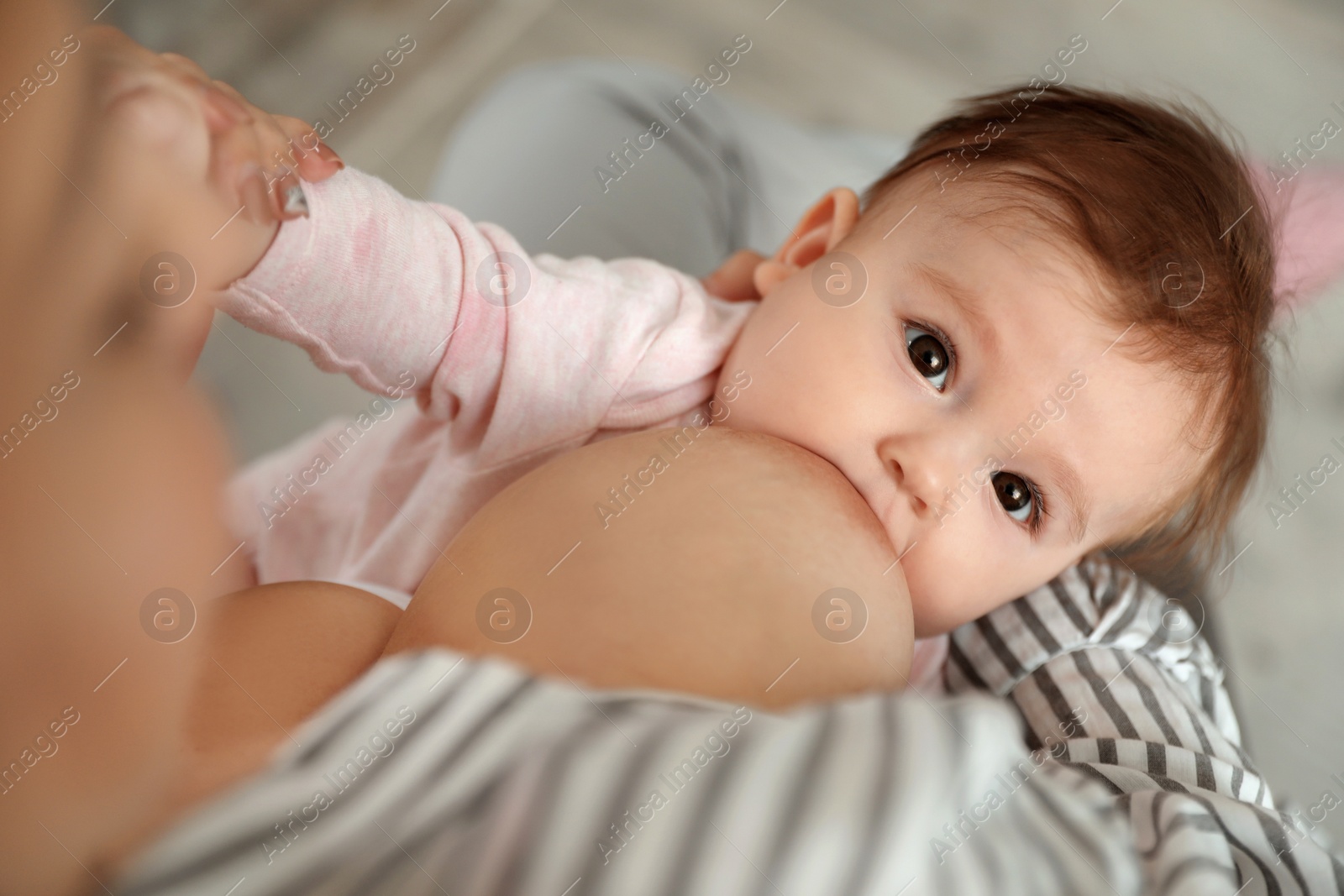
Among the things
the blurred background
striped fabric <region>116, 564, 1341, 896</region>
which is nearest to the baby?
striped fabric <region>116, 564, 1341, 896</region>

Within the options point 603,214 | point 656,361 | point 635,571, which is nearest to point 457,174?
point 603,214

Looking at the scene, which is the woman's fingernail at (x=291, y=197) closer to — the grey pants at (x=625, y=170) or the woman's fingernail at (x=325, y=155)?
the woman's fingernail at (x=325, y=155)

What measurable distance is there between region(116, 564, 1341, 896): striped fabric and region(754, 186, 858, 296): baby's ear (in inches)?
19.7

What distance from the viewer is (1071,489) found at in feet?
2.22

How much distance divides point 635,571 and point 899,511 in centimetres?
26

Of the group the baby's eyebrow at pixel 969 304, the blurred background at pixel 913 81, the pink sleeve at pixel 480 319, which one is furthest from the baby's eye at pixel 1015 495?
the blurred background at pixel 913 81

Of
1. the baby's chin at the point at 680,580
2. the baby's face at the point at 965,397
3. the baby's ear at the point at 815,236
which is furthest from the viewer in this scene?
the baby's ear at the point at 815,236

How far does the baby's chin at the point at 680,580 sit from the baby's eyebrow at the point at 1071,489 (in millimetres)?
166

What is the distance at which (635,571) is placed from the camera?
453 millimetres

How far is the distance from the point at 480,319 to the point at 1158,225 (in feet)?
1.68

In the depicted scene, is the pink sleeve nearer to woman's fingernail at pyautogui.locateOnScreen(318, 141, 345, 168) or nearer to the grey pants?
woman's fingernail at pyautogui.locateOnScreen(318, 141, 345, 168)

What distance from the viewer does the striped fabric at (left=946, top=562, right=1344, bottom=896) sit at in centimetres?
47

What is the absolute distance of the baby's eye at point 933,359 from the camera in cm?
65

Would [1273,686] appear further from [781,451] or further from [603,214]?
[603,214]
